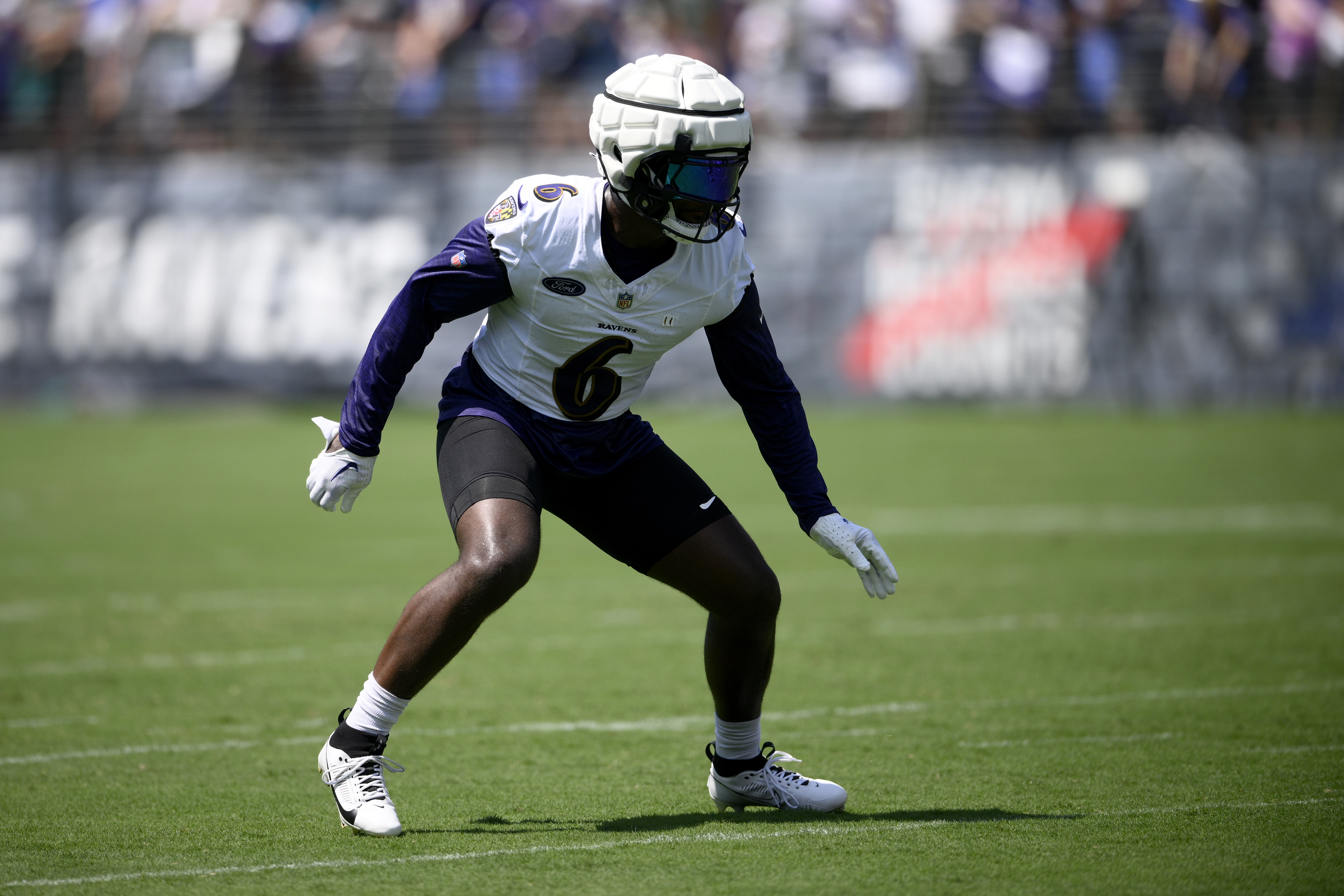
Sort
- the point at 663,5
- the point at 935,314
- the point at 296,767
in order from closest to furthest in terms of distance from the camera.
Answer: the point at 296,767 < the point at 935,314 < the point at 663,5

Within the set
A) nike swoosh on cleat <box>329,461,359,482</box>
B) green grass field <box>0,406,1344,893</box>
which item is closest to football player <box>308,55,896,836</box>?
nike swoosh on cleat <box>329,461,359,482</box>

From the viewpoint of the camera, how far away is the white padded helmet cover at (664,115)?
442cm

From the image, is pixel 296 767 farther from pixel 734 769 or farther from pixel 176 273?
pixel 176 273

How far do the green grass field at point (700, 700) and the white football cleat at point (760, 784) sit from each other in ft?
0.18

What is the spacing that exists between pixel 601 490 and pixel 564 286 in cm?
67

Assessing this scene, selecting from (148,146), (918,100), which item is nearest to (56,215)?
(148,146)

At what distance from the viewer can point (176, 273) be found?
846 inches

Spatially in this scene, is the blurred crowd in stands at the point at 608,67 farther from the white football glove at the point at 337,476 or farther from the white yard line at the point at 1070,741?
the white football glove at the point at 337,476

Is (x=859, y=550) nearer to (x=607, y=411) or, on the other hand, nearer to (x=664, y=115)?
(x=607, y=411)

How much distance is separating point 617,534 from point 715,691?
2.04ft

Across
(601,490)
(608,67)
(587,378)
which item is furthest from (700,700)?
(608,67)

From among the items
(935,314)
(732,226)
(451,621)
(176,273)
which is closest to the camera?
(451,621)

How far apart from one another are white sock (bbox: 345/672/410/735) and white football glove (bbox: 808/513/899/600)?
138 cm

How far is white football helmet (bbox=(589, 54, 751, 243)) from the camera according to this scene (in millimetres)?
4422
